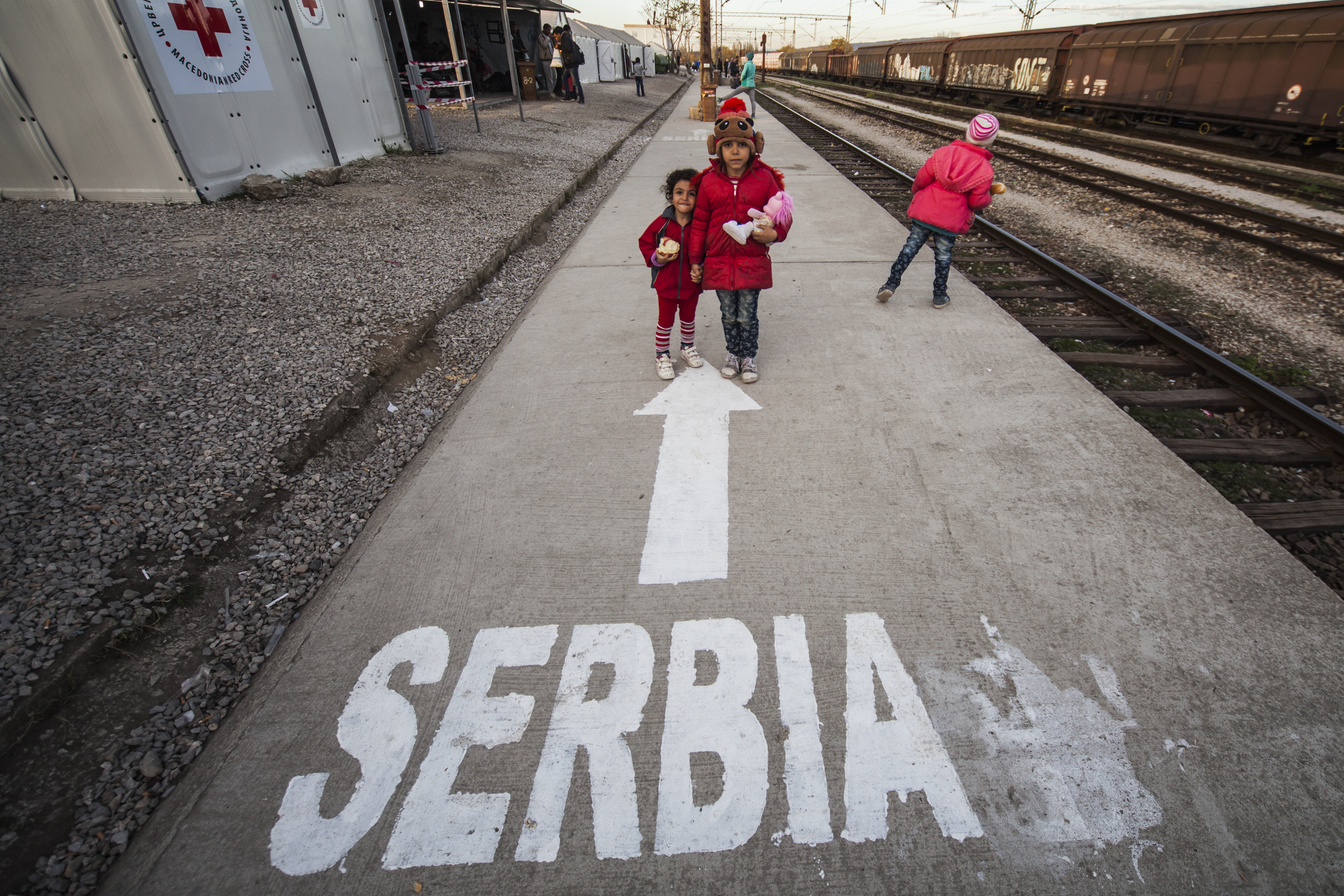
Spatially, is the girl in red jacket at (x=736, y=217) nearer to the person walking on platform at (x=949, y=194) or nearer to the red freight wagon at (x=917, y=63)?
the person walking on platform at (x=949, y=194)

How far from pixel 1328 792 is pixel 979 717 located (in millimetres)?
967

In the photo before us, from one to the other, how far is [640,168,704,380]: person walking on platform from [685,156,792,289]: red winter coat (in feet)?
0.26

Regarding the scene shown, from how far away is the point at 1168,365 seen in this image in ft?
13.5

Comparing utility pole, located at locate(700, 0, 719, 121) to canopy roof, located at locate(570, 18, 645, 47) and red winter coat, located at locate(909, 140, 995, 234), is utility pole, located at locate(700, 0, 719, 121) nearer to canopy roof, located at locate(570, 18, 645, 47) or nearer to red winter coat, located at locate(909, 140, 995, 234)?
canopy roof, located at locate(570, 18, 645, 47)

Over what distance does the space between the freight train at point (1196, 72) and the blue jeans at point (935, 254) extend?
11.7 meters

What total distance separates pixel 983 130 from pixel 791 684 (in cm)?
401

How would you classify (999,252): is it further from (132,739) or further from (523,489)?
(132,739)

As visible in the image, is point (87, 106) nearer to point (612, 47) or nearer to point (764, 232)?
point (764, 232)

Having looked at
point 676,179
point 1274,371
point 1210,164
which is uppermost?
point 676,179

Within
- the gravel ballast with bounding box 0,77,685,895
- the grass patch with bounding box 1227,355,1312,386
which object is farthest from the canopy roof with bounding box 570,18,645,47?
the grass patch with bounding box 1227,355,1312,386

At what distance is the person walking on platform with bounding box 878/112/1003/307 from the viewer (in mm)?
4168

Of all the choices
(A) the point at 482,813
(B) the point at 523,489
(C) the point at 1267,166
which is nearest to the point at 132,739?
(A) the point at 482,813

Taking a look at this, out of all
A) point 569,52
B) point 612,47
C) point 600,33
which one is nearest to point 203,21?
point 569,52

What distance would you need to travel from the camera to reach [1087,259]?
6.55 meters
